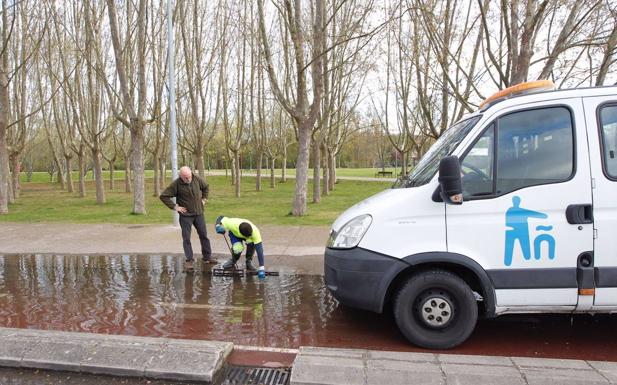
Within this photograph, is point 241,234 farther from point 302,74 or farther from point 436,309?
point 302,74

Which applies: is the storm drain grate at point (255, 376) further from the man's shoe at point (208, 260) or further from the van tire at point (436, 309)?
the man's shoe at point (208, 260)

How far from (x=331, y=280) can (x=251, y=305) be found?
1549 mm

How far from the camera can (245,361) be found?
158 inches

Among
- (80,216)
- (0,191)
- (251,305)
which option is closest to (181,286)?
(251,305)

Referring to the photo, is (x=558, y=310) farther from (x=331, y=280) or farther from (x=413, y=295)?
(x=331, y=280)

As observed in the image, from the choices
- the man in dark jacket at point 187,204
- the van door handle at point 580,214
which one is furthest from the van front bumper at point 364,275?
the man in dark jacket at point 187,204

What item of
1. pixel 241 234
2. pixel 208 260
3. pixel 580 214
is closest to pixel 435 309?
pixel 580 214

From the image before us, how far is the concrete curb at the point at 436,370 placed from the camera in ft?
11.1

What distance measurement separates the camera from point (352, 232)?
4340 mm

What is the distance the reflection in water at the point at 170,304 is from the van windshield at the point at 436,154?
1.68 metres

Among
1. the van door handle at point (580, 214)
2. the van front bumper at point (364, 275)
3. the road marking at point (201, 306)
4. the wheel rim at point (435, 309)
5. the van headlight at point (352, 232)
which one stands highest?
the van door handle at point (580, 214)

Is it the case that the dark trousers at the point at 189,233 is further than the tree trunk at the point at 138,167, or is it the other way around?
the tree trunk at the point at 138,167

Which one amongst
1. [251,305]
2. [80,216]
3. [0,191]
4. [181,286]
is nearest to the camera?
[251,305]

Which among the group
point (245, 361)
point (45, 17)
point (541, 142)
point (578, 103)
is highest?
point (45, 17)
